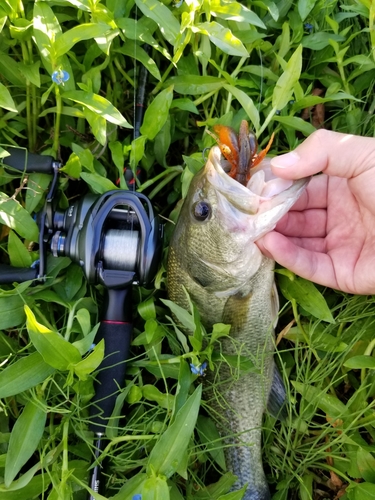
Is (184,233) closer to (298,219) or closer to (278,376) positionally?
(298,219)

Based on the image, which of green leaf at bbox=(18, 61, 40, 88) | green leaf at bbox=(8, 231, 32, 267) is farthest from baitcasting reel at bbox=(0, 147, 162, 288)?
green leaf at bbox=(18, 61, 40, 88)

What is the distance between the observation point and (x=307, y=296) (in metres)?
2.42

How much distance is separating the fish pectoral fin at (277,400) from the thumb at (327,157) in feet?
3.69

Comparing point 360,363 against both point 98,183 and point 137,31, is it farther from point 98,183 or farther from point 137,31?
point 137,31

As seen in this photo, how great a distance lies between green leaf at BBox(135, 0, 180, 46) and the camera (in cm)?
222

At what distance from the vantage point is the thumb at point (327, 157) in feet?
6.60

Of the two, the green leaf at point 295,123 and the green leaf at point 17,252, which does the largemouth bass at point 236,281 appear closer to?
the green leaf at point 295,123

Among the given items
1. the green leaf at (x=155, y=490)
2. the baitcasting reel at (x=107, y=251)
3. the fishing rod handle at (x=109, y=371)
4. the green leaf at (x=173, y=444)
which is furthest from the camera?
the fishing rod handle at (x=109, y=371)

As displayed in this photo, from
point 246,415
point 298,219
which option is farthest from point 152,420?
point 298,219

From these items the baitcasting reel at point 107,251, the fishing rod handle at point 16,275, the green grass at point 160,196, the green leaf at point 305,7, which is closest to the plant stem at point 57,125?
the green grass at point 160,196

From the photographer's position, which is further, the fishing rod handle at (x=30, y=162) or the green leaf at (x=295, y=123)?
the green leaf at (x=295, y=123)

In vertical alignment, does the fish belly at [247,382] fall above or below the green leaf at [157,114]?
below

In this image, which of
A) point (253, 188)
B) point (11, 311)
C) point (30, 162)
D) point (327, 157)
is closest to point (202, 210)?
point (253, 188)

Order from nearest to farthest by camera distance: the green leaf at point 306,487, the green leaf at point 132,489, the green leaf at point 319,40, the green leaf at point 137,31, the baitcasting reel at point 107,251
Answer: the green leaf at point 132,489 < the baitcasting reel at point 107,251 < the green leaf at point 137,31 < the green leaf at point 306,487 < the green leaf at point 319,40
